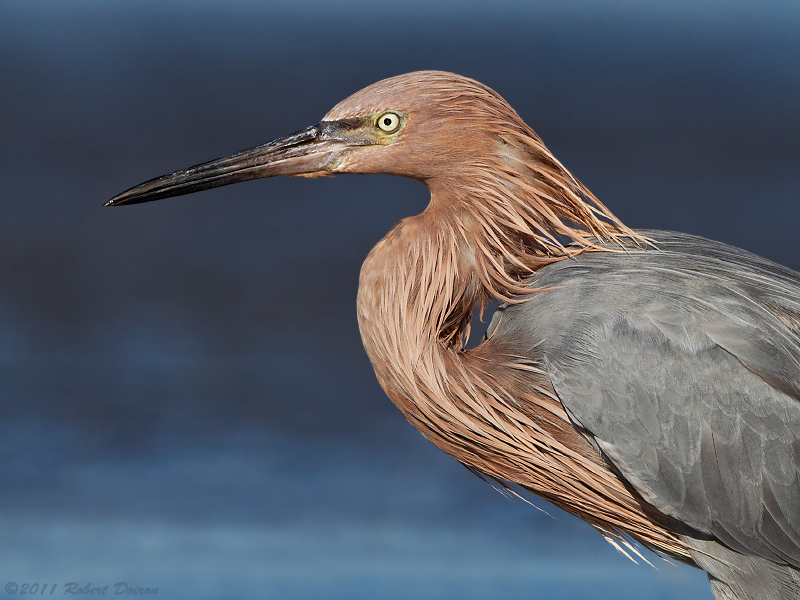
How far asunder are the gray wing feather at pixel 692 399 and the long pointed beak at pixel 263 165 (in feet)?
2.65

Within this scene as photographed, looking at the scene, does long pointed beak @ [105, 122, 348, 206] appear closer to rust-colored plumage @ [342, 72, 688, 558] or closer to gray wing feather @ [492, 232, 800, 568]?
rust-colored plumage @ [342, 72, 688, 558]

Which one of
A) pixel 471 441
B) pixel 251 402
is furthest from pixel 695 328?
pixel 251 402

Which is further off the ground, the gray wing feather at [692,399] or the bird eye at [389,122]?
the bird eye at [389,122]

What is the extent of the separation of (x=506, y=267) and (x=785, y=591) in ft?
3.82

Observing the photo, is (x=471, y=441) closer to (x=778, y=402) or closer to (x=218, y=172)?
(x=778, y=402)

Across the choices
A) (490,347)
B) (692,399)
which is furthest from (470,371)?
(692,399)

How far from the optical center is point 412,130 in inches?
95.7

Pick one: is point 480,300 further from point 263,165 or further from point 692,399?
point 263,165

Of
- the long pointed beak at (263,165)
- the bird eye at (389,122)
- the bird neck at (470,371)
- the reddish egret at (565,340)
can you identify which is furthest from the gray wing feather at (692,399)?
the long pointed beak at (263,165)

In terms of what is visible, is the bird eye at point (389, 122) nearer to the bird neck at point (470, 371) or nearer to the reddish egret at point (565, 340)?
the reddish egret at point (565, 340)

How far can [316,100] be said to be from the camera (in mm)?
6793

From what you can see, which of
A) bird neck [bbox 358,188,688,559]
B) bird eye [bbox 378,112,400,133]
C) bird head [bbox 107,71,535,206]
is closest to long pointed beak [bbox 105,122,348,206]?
bird head [bbox 107,71,535,206]

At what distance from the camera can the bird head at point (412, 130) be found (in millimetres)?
2424

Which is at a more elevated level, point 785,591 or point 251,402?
point 251,402
